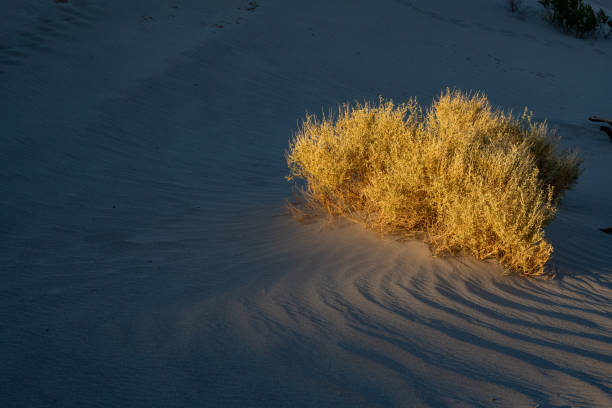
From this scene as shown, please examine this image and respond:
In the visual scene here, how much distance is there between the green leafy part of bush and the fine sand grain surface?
1229cm

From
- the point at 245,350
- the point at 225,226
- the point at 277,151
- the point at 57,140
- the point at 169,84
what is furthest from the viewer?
the point at 169,84

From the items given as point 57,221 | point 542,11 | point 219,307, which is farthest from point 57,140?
point 542,11

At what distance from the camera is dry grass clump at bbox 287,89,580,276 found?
11.7ft

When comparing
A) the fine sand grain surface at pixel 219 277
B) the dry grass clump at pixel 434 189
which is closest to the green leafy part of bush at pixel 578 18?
the fine sand grain surface at pixel 219 277

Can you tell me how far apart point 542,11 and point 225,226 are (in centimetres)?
2272

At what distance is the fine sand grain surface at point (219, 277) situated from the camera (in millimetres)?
2215

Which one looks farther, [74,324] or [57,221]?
[57,221]

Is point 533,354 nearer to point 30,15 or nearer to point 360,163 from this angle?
point 360,163

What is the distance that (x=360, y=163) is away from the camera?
16.2ft

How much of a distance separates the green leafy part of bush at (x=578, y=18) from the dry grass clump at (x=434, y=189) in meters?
18.4

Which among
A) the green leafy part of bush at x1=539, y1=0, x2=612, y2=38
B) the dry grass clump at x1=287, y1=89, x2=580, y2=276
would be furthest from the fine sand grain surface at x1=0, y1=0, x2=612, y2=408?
the green leafy part of bush at x1=539, y1=0, x2=612, y2=38

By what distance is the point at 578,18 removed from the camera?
19703 millimetres

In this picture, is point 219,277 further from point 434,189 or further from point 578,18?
point 578,18

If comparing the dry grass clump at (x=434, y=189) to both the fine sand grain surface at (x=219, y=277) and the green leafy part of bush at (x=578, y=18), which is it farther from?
the green leafy part of bush at (x=578, y=18)
